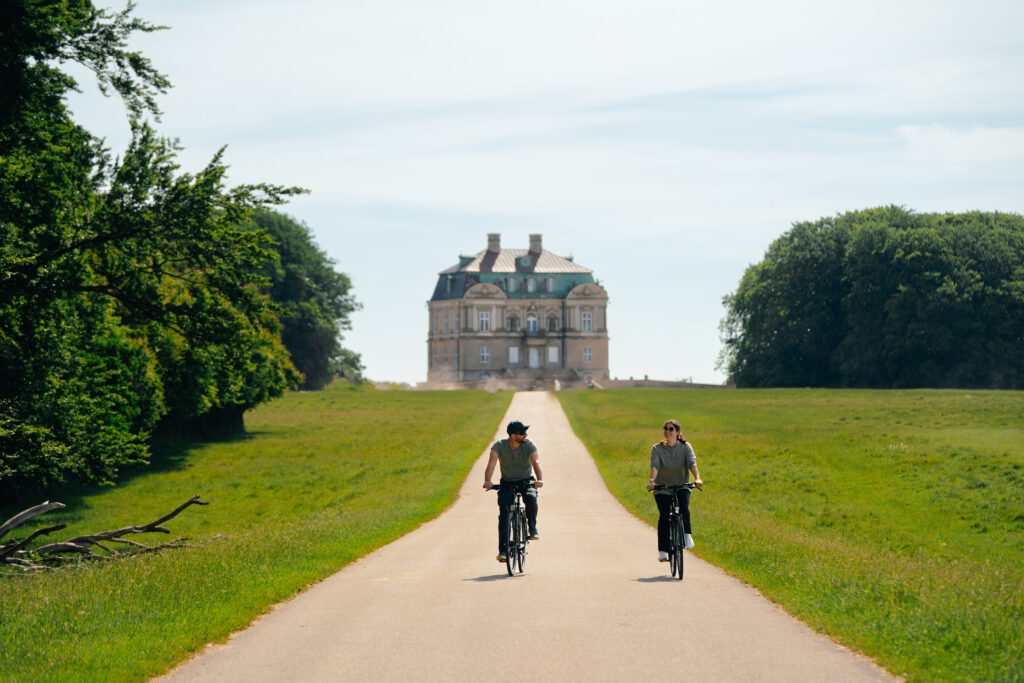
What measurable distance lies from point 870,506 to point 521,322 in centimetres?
11667

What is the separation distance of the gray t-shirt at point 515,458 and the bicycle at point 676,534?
73.5 inches

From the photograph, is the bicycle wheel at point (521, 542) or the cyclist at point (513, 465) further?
the cyclist at point (513, 465)

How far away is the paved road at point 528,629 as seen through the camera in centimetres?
1180

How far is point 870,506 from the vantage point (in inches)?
1532

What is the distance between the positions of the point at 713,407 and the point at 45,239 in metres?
64.5

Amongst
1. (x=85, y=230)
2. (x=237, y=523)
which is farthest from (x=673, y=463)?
(x=237, y=523)

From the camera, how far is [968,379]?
327ft

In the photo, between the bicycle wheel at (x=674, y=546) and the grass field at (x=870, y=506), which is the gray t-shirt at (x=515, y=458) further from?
the grass field at (x=870, y=506)

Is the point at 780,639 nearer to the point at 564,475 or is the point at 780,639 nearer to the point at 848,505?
the point at 848,505

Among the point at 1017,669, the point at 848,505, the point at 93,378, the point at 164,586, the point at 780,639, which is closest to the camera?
the point at 1017,669

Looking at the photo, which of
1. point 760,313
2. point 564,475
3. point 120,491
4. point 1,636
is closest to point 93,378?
point 120,491

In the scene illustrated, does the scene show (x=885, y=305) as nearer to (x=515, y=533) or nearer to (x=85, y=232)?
(x=85, y=232)

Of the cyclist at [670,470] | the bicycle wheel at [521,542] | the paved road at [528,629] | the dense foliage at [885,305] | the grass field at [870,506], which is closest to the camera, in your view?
the paved road at [528,629]

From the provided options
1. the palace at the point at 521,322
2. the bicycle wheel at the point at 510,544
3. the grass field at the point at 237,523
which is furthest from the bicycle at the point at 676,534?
the palace at the point at 521,322
